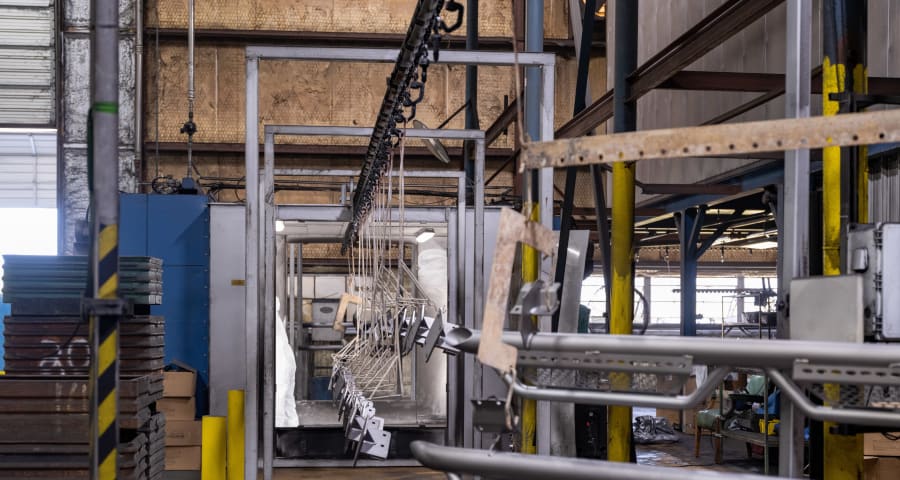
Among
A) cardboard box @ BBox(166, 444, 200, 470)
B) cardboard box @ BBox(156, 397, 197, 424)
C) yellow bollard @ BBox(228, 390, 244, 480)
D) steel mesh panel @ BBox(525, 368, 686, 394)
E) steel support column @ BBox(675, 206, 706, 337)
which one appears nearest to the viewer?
steel mesh panel @ BBox(525, 368, 686, 394)

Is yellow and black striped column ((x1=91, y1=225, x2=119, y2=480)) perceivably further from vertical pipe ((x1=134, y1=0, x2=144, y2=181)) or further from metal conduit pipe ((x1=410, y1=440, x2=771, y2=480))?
vertical pipe ((x1=134, y1=0, x2=144, y2=181))

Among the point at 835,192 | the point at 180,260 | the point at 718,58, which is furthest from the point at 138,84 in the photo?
the point at 835,192

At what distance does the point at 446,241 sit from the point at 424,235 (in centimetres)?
26

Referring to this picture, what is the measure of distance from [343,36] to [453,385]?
6.60m

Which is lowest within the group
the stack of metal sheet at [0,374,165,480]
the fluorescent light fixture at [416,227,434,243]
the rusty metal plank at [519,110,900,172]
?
the stack of metal sheet at [0,374,165,480]

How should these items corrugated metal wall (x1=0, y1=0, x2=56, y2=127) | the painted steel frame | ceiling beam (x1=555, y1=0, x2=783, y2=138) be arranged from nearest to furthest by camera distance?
1. ceiling beam (x1=555, y1=0, x2=783, y2=138)
2. the painted steel frame
3. corrugated metal wall (x1=0, y1=0, x2=56, y2=127)

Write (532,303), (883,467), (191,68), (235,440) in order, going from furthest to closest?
(191,68)
(235,440)
(883,467)
(532,303)

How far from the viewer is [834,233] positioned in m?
3.76

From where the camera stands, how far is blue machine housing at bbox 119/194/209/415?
8664mm

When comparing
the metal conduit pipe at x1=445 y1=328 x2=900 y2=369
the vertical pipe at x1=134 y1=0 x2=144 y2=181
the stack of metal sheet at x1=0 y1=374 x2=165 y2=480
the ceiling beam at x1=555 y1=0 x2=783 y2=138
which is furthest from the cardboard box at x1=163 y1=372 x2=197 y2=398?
the metal conduit pipe at x1=445 y1=328 x2=900 y2=369

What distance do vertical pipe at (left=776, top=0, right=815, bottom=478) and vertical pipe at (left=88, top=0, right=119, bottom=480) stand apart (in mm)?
2291

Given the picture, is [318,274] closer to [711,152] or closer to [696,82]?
[696,82]

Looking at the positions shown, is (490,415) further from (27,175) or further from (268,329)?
(27,175)

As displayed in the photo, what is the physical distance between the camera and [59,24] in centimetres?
1248
